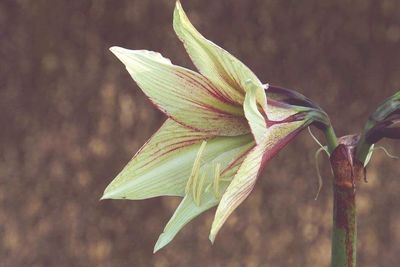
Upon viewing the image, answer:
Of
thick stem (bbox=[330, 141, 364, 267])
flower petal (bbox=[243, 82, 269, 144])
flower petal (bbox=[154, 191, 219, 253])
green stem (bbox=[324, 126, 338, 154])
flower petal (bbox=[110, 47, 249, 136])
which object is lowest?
thick stem (bbox=[330, 141, 364, 267])

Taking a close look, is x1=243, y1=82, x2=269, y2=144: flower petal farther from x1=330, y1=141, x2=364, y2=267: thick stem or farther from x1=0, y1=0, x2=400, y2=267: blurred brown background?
x1=0, y1=0, x2=400, y2=267: blurred brown background

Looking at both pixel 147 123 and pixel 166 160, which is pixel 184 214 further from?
pixel 147 123

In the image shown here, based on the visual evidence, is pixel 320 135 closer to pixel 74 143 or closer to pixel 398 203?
pixel 398 203

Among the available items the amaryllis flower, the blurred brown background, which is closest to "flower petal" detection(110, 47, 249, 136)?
the amaryllis flower

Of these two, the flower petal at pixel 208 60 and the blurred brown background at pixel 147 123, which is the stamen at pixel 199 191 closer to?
the flower petal at pixel 208 60

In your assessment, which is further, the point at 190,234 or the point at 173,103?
the point at 190,234

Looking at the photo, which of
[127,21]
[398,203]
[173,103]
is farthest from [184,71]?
[398,203]

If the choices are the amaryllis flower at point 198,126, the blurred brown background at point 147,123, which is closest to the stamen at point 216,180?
the amaryllis flower at point 198,126
